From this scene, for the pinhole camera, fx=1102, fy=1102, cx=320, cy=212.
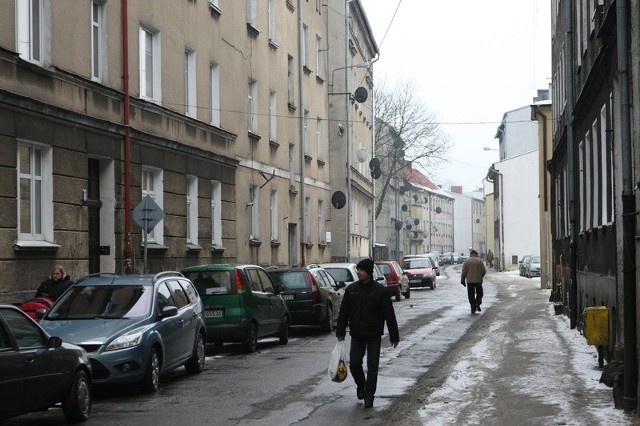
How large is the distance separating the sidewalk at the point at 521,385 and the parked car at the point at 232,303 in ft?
11.9

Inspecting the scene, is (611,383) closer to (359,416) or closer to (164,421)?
(359,416)

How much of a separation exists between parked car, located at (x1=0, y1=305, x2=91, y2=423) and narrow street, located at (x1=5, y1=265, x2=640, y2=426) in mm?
444

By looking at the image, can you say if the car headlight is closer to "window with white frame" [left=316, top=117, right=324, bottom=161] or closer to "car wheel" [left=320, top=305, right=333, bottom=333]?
"car wheel" [left=320, top=305, right=333, bottom=333]

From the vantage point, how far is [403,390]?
45.7 ft

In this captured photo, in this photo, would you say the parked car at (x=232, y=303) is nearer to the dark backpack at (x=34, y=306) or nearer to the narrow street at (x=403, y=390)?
the narrow street at (x=403, y=390)

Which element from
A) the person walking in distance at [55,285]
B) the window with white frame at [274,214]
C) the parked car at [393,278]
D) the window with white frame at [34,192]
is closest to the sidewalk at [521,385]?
the person walking in distance at [55,285]

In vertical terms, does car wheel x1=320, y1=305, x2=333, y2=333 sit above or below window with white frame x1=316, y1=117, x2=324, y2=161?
below

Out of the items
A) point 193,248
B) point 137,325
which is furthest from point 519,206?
point 137,325

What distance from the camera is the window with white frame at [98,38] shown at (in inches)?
881

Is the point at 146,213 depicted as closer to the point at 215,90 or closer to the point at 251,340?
the point at 251,340

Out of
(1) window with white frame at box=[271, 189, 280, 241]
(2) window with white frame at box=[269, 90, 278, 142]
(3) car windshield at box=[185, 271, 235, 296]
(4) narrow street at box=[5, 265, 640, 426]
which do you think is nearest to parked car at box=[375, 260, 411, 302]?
(1) window with white frame at box=[271, 189, 280, 241]

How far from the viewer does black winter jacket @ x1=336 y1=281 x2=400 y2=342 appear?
12641 mm

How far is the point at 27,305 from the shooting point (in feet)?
54.4

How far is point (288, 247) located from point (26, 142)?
67.6 ft
